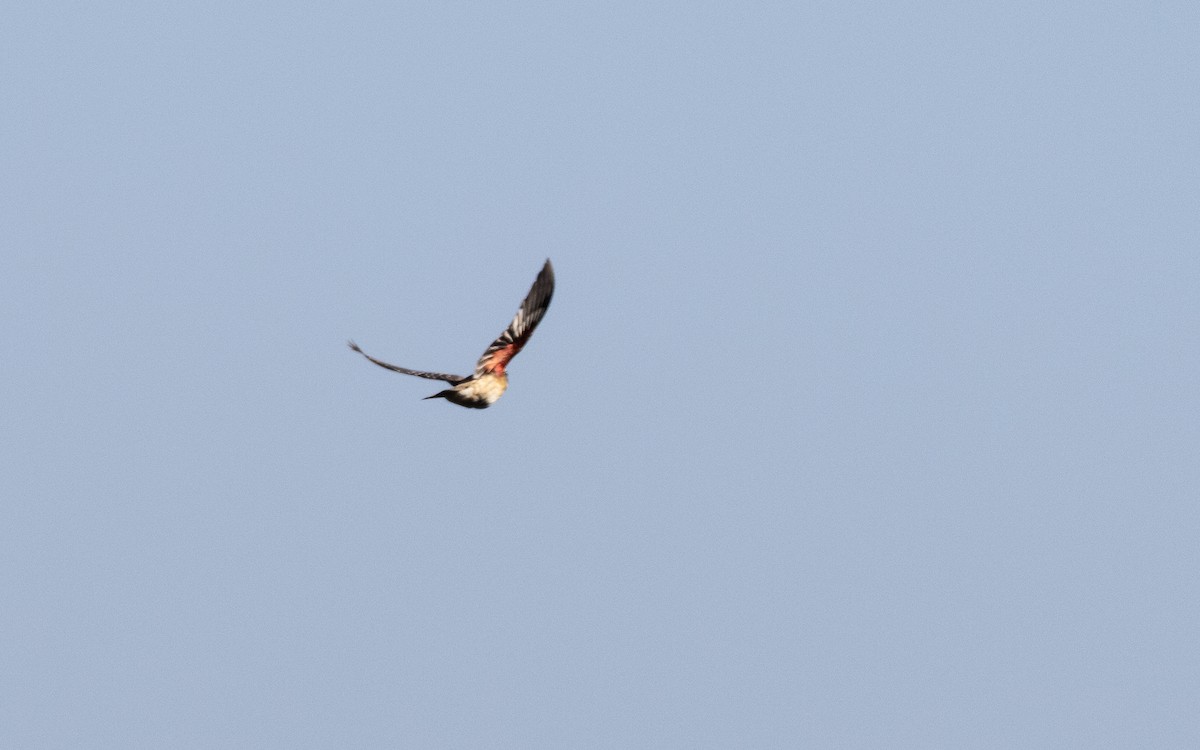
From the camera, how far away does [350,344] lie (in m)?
38.8

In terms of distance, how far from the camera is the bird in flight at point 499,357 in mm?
37781

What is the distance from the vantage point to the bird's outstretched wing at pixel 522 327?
3778cm

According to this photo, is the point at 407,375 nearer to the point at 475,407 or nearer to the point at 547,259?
the point at 475,407

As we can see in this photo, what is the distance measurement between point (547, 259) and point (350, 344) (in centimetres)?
493

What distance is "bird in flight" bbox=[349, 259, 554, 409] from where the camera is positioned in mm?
37781

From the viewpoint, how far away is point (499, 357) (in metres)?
38.3

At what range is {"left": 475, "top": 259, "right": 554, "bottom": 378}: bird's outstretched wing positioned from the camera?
37.8 metres

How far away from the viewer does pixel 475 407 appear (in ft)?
126

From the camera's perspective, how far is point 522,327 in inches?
1503

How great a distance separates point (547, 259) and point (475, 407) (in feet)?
12.0

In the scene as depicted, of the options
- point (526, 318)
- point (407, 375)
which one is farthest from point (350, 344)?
point (526, 318)

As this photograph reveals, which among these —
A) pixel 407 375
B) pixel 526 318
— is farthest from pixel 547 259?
pixel 407 375

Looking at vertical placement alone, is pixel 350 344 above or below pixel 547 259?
below

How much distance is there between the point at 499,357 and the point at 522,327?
2.77 feet
